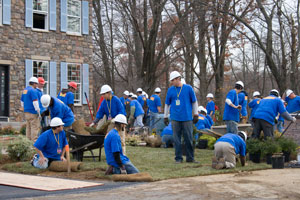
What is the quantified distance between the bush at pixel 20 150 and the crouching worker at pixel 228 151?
4723 mm

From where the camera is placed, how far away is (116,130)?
981cm

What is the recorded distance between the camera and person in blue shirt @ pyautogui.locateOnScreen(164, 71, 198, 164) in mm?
11914

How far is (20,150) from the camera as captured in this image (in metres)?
12.4

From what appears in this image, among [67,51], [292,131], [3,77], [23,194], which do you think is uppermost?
[67,51]

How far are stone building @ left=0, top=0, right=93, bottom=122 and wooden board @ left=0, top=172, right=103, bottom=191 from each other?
1374 cm

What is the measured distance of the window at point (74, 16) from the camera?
85.1 ft

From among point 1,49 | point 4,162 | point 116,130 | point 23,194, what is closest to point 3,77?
point 1,49

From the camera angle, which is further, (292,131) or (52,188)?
(292,131)

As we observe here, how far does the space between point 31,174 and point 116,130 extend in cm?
223

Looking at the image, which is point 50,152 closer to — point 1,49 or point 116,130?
point 116,130

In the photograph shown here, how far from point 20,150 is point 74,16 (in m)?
14.8

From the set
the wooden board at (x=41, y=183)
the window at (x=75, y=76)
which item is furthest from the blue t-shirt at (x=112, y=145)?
the window at (x=75, y=76)

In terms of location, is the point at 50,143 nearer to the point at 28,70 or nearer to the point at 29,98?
the point at 29,98

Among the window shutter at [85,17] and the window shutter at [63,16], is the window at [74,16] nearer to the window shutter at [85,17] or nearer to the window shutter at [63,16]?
the window shutter at [85,17]
